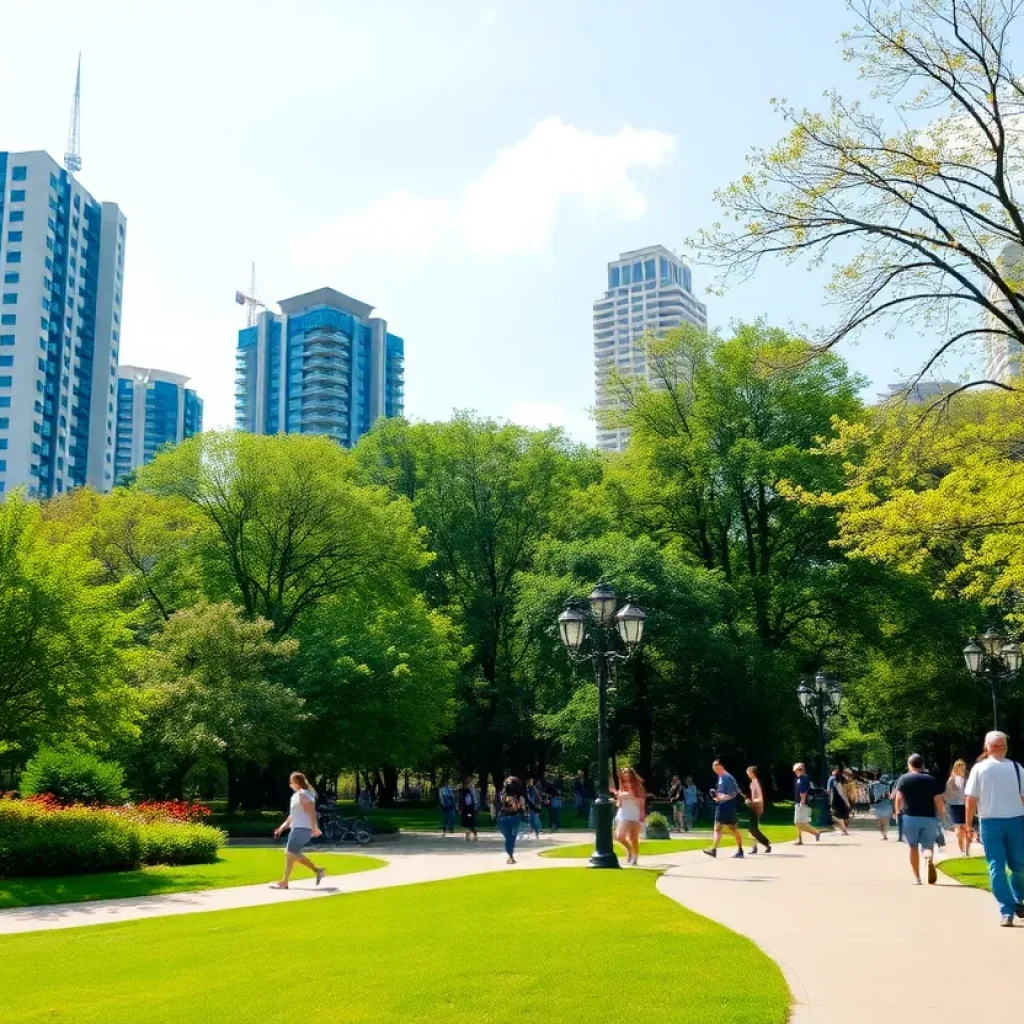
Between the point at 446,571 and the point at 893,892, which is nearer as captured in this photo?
the point at 893,892

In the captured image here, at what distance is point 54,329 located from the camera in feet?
418

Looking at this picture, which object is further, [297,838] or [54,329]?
[54,329]

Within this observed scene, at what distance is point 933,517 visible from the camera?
1568 cm

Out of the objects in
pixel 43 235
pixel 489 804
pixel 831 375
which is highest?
pixel 43 235

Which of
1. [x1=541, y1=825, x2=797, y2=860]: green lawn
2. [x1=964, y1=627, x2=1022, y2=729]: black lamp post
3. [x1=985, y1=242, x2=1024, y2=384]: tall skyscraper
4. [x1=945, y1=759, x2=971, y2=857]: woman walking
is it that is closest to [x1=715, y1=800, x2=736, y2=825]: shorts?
[x1=541, y1=825, x2=797, y2=860]: green lawn

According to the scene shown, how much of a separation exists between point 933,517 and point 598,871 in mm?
7441

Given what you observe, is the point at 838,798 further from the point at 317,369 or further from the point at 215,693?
the point at 317,369

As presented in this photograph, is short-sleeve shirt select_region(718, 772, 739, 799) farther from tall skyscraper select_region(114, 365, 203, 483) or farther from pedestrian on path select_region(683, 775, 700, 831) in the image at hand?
tall skyscraper select_region(114, 365, 203, 483)

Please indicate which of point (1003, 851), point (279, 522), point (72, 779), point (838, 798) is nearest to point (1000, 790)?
point (1003, 851)

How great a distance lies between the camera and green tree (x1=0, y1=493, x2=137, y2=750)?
1939 centimetres

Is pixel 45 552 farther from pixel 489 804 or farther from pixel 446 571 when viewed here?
pixel 489 804

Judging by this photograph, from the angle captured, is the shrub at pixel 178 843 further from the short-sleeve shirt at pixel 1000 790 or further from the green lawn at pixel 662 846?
the short-sleeve shirt at pixel 1000 790

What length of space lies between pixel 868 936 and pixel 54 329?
133m

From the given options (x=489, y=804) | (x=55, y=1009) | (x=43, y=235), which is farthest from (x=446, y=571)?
(x=43, y=235)
